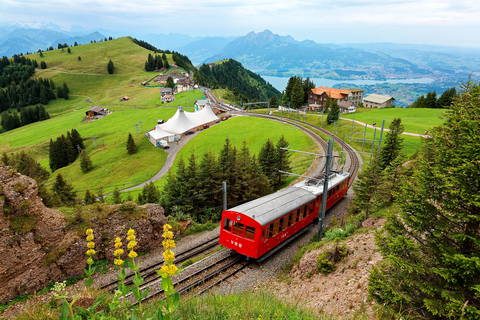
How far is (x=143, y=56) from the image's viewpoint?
18400 cm

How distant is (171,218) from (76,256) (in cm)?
747

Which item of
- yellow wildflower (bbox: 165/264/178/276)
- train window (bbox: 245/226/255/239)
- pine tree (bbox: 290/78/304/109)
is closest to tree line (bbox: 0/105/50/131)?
pine tree (bbox: 290/78/304/109)

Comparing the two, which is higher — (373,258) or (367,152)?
(373,258)

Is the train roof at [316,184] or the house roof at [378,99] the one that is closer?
the train roof at [316,184]

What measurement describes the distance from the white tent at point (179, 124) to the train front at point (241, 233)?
2219 inches

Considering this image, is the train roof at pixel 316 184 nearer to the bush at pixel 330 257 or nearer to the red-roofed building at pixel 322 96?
the bush at pixel 330 257

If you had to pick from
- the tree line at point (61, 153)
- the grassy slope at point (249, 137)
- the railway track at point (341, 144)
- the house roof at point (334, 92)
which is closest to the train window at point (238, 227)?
the railway track at point (341, 144)

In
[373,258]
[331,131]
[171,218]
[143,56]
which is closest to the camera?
[373,258]

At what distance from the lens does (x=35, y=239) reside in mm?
14289

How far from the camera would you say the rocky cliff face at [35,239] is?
520 inches

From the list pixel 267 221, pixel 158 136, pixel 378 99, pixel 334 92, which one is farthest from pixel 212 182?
pixel 378 99

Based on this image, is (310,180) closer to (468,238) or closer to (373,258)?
(373,258)

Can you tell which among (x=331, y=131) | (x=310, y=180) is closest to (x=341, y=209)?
(x=310, y=180)

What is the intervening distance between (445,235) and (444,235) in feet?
0.72
